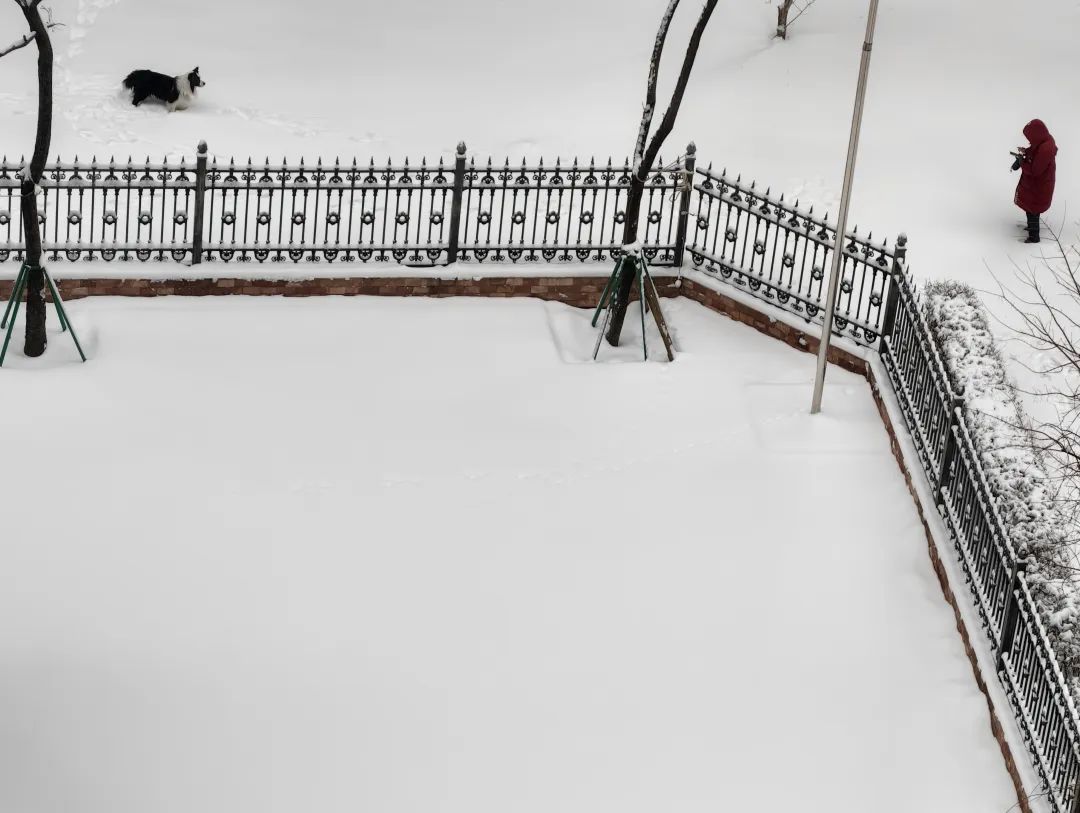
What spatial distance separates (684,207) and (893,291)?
2.14 m

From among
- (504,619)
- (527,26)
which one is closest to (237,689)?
(504,619)

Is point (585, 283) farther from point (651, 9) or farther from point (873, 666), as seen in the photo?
point (651, 9)

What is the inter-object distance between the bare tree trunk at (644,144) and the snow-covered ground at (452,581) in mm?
416

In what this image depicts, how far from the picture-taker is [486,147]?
20859 millimetres

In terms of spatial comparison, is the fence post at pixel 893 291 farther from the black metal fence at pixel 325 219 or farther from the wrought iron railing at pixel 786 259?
the black metal fence at pixel 325 219

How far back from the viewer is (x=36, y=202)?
15.4 metres

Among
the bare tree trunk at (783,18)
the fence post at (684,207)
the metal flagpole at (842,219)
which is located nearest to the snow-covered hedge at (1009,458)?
the metal flagpole at (842,219)

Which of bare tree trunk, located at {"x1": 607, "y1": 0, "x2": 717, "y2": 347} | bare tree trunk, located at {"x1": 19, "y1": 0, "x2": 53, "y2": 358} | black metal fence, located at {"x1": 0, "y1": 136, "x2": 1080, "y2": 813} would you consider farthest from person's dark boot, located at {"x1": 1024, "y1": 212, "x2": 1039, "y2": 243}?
bare tree trunk, located at {"x1": 19, "y1": 0, "x2": 53, "y2": 358}

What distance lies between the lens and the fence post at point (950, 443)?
14555 millimetres

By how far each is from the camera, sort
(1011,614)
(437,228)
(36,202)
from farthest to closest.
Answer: (437,228) → (36,202) → (1011,614)

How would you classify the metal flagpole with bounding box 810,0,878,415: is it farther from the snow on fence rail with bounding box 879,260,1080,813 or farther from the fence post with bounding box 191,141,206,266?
the fence post with bounding box 191,141,206,266

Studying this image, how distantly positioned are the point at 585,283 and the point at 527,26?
24.0 ft

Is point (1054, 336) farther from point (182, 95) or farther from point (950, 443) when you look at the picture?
point (182, 95)

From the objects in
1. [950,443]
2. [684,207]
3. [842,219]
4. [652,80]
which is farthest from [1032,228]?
→ [950,443]
